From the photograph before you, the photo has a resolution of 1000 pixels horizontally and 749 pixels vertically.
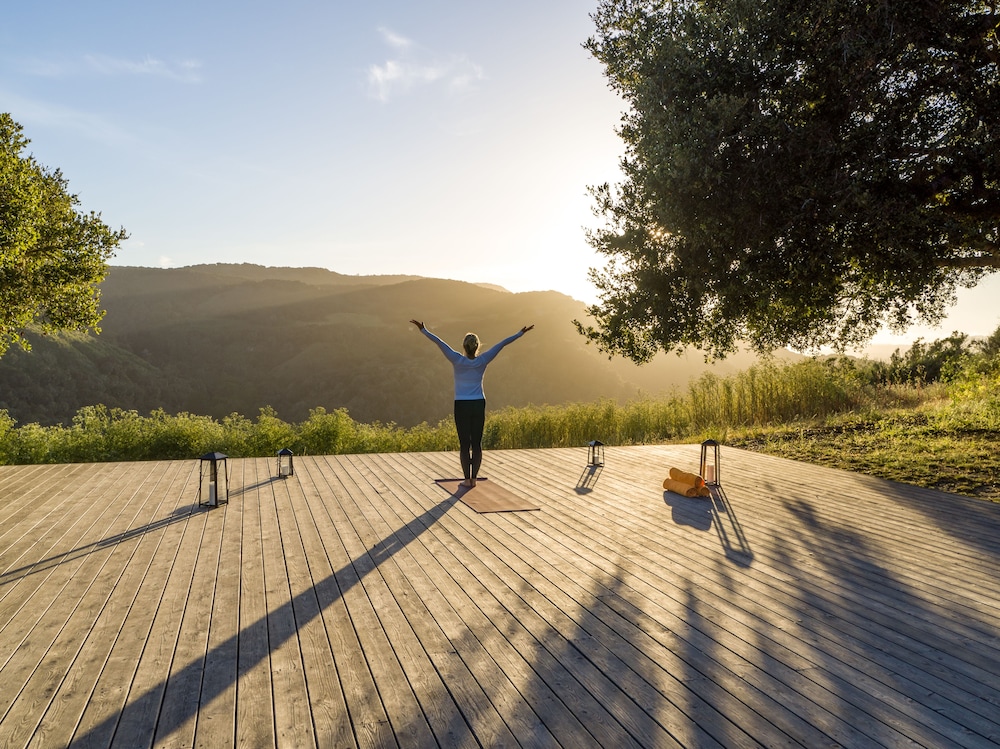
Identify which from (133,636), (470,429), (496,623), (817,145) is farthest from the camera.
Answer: (817,145)

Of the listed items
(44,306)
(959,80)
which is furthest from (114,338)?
(959,80)

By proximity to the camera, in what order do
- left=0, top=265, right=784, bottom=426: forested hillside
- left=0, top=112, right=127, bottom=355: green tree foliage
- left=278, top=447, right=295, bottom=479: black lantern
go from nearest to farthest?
left=278, top=447, right=295, bottom=479: black lantern
left=0, top=112, right=127, bottom=355: green tree foliage
left=0, top=265, right=784, bottom=426: forested hillside

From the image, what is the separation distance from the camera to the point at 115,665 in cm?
268

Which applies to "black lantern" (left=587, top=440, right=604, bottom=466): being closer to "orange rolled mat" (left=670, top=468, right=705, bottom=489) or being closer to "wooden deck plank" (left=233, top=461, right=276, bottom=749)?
"orange rolled mat" (left=670, top=468, right=705, bottom=489)

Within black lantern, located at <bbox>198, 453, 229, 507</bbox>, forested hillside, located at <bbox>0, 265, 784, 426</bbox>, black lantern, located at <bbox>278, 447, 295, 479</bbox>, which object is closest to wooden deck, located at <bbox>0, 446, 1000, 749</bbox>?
black lantern, located at <bbox>198, 453, 229, 507</bbox>

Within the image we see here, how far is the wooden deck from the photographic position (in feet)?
7.42

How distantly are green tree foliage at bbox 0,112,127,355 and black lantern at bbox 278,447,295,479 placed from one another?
3.86m

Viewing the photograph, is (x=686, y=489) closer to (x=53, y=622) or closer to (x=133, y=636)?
(x=133, y=636)

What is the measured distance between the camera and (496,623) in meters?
3.14

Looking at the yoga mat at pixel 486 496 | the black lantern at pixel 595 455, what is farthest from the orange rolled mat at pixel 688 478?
the yoga mat at pixel 486 496

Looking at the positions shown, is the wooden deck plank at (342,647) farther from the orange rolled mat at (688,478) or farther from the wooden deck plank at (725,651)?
the orange rolled mat at (688,478)

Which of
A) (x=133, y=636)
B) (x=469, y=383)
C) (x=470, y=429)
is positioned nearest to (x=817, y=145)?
(x=469, y=383)

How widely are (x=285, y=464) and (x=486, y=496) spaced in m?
2.52

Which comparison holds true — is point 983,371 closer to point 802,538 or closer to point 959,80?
point 959,80
